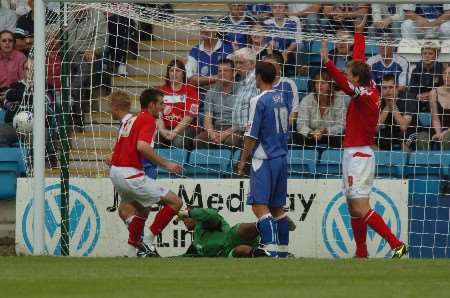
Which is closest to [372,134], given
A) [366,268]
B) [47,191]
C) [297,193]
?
[297,193]

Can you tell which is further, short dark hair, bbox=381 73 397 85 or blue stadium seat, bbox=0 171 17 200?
blue stadium seat, bbox=0 171 17 200

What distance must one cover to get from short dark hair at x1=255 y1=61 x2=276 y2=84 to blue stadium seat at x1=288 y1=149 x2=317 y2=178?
7.96 feet

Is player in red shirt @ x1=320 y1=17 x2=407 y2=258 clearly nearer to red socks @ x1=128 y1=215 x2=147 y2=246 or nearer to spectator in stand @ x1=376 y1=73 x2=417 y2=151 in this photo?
spectator in stand @ x1=376 y1=73 x2=417 y2=151

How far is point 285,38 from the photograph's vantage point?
15750 millimetres

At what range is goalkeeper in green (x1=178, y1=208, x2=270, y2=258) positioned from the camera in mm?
13852

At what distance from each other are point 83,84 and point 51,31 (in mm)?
854

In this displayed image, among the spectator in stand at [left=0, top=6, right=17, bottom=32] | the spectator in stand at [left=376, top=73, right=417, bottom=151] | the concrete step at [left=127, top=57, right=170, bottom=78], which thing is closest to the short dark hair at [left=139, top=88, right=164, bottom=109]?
the concrete step at [left=127, top=57, right=170, bottom=78]

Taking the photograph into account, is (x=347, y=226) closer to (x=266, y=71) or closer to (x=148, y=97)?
(x=266, y=71)

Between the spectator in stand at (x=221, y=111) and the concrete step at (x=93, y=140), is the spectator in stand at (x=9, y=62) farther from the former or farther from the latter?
the spectator in stand at (x=221, y=111)

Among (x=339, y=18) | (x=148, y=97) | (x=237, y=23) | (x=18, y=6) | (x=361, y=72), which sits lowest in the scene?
(x=148, y=97)

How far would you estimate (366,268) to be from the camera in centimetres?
1126

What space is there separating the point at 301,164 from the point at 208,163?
1079mm

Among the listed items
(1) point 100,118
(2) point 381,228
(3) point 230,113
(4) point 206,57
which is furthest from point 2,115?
(2) point 381,228

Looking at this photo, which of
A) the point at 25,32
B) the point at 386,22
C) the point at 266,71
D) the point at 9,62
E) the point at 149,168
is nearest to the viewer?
the point at 266,71
